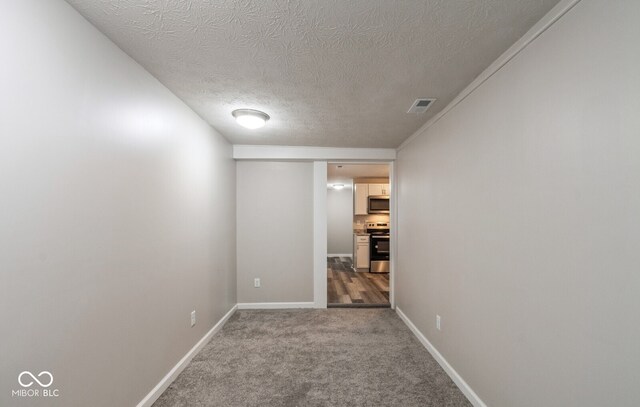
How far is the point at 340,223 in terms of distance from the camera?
8867 millimetres

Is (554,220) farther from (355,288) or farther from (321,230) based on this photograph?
(355,288)

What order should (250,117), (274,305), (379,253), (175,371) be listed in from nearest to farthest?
(175,371)
(250,117)
(274,305)
(379,253)

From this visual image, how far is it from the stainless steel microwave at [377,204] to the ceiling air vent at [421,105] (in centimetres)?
473

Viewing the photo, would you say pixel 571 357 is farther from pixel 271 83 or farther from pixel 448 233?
pixel 271 83

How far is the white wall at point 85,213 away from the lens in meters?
1.04

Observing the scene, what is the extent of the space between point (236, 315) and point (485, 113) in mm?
3776

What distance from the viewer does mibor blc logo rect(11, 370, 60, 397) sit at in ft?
3.45

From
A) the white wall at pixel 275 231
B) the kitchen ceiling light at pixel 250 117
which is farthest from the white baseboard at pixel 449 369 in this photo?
the kitchen ceiling light at pixel 250 117

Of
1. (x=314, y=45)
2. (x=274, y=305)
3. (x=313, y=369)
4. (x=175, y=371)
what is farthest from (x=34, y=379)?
(x=274, y=305)

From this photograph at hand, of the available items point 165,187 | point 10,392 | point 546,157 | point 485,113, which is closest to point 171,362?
point 10,392

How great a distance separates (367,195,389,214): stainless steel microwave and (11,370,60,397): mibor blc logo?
648 cm

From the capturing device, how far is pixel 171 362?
2.19 metres

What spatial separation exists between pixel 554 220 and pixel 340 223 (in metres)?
7.63

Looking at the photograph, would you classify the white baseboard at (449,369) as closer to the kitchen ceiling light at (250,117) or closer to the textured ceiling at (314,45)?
the textured ceiling at (314,45)
